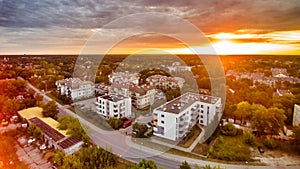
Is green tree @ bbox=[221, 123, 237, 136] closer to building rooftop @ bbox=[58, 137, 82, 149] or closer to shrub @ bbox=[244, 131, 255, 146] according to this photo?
shrub @ bbox=[244, 131, 255, 146]

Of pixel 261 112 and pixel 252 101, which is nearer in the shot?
pixel 261 112

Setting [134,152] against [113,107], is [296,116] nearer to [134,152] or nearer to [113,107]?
[134,152]

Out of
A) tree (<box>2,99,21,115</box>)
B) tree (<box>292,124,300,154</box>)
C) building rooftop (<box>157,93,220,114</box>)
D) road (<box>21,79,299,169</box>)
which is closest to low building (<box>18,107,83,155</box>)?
tree (<box>2,99,21,115</box>)

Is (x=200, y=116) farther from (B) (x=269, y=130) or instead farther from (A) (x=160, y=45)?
(A) (x=160, y=45)

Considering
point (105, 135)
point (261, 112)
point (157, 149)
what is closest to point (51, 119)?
point (105, 135)

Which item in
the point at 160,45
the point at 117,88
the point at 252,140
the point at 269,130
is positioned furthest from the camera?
the point at 117,88

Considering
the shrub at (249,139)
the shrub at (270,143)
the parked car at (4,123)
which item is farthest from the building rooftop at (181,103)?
the parked car at (4,123)
